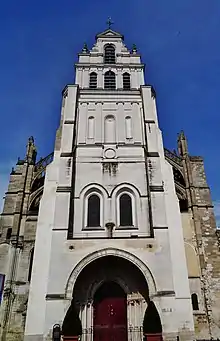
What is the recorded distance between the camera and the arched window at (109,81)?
84.4 feet

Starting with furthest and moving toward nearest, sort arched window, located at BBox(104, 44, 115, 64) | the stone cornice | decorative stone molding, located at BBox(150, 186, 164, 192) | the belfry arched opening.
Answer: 1. arched window, located at BBox(104, 44, 115, 64)
2. the stone cornice
3. decorative stone molding, located at BBox(150, 186, 164, 192)
4. the belfry arched opening

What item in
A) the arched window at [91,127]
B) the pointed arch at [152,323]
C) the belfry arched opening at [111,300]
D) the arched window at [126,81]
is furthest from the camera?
the arched window at [126,81]

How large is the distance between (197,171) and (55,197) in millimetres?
11783

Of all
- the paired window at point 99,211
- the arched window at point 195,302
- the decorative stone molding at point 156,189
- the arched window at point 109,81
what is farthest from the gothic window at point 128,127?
the arched window at point 195,302

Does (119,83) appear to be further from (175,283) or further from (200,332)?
(200,332)

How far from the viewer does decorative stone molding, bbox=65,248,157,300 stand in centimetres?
1598

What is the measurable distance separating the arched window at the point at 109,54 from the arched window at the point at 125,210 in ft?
46.3

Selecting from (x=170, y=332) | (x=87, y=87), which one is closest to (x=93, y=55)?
(x=87, y=87)

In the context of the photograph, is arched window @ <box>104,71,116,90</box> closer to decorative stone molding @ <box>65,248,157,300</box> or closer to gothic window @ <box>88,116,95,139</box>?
gothic window @ <box>88,116,95,139</box>

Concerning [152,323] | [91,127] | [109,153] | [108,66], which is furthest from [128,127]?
[152,323]

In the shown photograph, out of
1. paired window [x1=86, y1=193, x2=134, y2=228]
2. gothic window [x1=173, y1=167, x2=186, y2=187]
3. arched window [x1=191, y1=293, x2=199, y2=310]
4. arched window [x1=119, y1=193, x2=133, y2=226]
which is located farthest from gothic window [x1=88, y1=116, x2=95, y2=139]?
arched window [x1=191, y1=293, x2=199, y2=310]

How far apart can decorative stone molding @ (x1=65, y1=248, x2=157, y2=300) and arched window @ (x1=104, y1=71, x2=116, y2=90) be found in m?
13.7

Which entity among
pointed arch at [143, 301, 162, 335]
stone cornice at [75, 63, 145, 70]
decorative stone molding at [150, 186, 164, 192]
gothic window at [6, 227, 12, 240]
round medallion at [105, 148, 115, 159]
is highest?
stone cornice at [75, 63, 145, 70]

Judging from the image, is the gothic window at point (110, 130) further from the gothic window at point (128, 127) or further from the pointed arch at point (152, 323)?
the pointed arch at point (152, 323)
